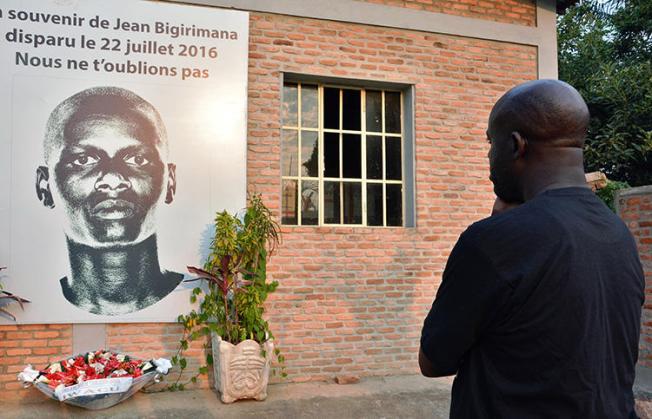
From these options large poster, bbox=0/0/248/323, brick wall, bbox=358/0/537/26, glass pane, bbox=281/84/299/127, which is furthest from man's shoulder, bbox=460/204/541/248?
brick wall, bbox=358/0/537/26

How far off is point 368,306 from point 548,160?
4801 mm

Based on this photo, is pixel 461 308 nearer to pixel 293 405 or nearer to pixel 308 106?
pixel 293 405

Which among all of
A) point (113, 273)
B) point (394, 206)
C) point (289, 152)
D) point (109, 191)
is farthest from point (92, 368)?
point (394, 206)

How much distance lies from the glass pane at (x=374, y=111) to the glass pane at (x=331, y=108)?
39 centimetres

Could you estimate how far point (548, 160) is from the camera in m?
1.42

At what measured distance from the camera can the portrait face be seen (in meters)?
5.27

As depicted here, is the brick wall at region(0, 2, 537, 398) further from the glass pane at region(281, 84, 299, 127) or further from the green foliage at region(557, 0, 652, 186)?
the green foliage at region(557, 0, 652, 186)

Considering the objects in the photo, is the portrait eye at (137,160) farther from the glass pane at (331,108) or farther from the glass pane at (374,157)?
the glass pane at (374,157)

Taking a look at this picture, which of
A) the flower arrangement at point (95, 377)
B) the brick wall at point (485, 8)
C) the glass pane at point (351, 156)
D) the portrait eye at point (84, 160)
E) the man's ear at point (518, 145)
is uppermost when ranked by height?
the brick wall at point (485, 8)

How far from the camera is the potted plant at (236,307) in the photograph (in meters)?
5.06

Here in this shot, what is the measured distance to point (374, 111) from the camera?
258 inches

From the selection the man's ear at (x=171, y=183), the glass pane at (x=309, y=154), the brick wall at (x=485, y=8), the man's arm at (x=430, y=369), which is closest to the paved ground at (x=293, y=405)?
the man's ear at (x=171, y=183)

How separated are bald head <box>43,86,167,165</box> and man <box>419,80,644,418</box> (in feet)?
15.3

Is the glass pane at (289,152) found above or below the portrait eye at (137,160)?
above
